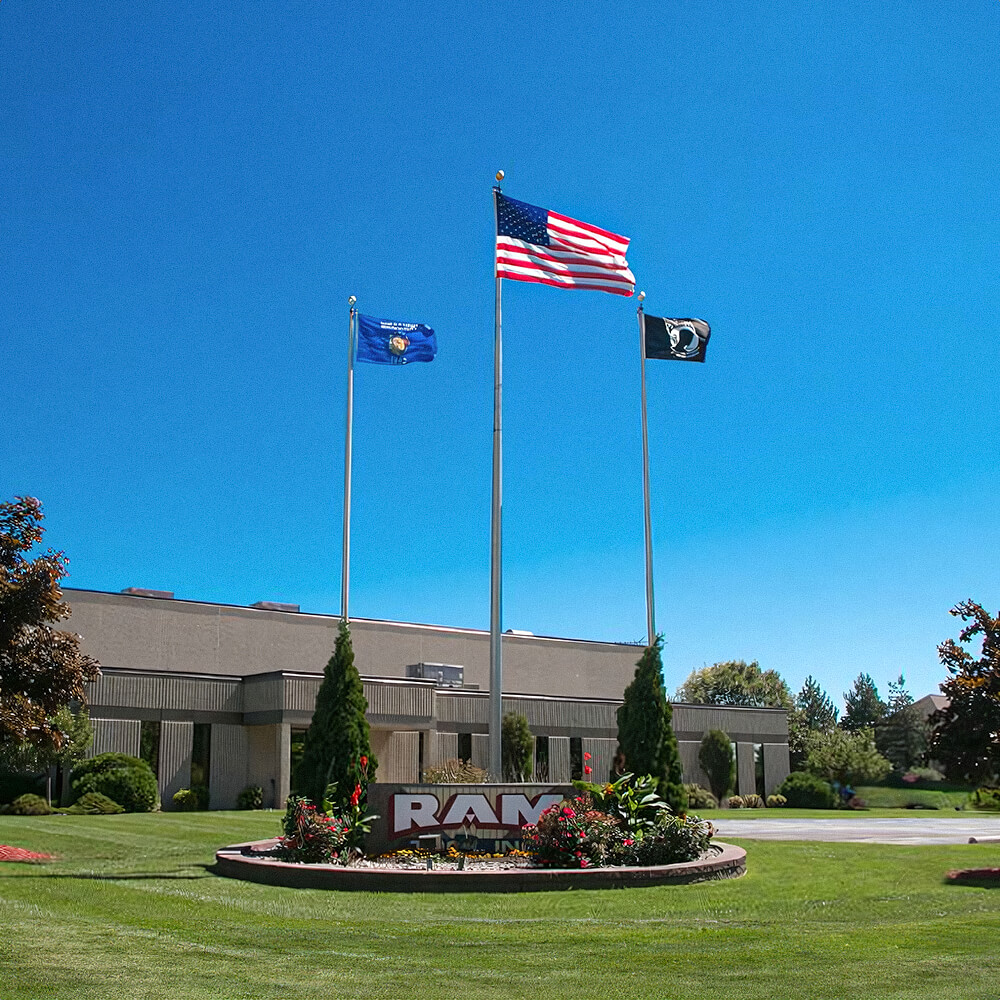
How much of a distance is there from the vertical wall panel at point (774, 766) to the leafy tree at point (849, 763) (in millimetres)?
1310

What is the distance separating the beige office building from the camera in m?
42.6

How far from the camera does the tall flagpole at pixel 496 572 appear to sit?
20.8 metres

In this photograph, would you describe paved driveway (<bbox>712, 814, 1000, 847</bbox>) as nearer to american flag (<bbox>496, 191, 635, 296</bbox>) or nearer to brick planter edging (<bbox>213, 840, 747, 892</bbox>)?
brick planter edging (<bbox>213, 840, 747, 892</bbox>)

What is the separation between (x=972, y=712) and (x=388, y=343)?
1302 cm

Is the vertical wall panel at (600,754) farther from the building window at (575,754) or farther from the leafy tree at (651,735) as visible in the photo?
the leafy tree at (651,735)

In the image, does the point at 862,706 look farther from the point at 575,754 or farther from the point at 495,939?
the point at 495,939

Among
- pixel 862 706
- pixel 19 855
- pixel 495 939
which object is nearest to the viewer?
pixel 495 939

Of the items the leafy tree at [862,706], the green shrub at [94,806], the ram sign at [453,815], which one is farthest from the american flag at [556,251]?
the leafy tree at [862,706]

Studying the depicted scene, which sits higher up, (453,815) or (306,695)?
(306,695)

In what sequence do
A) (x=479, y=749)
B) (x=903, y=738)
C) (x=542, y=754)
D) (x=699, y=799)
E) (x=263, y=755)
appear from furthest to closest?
(x=903, y=738)
(x=542, y=754)
(x=699, y=799)
(x=479, y=749)
(x=263, y=755)

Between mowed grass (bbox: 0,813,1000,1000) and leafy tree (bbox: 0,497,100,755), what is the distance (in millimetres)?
3560

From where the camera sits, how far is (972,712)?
19.6 metres

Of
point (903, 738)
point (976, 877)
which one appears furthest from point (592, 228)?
point (903, 738)

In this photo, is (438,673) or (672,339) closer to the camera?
(672,339)
